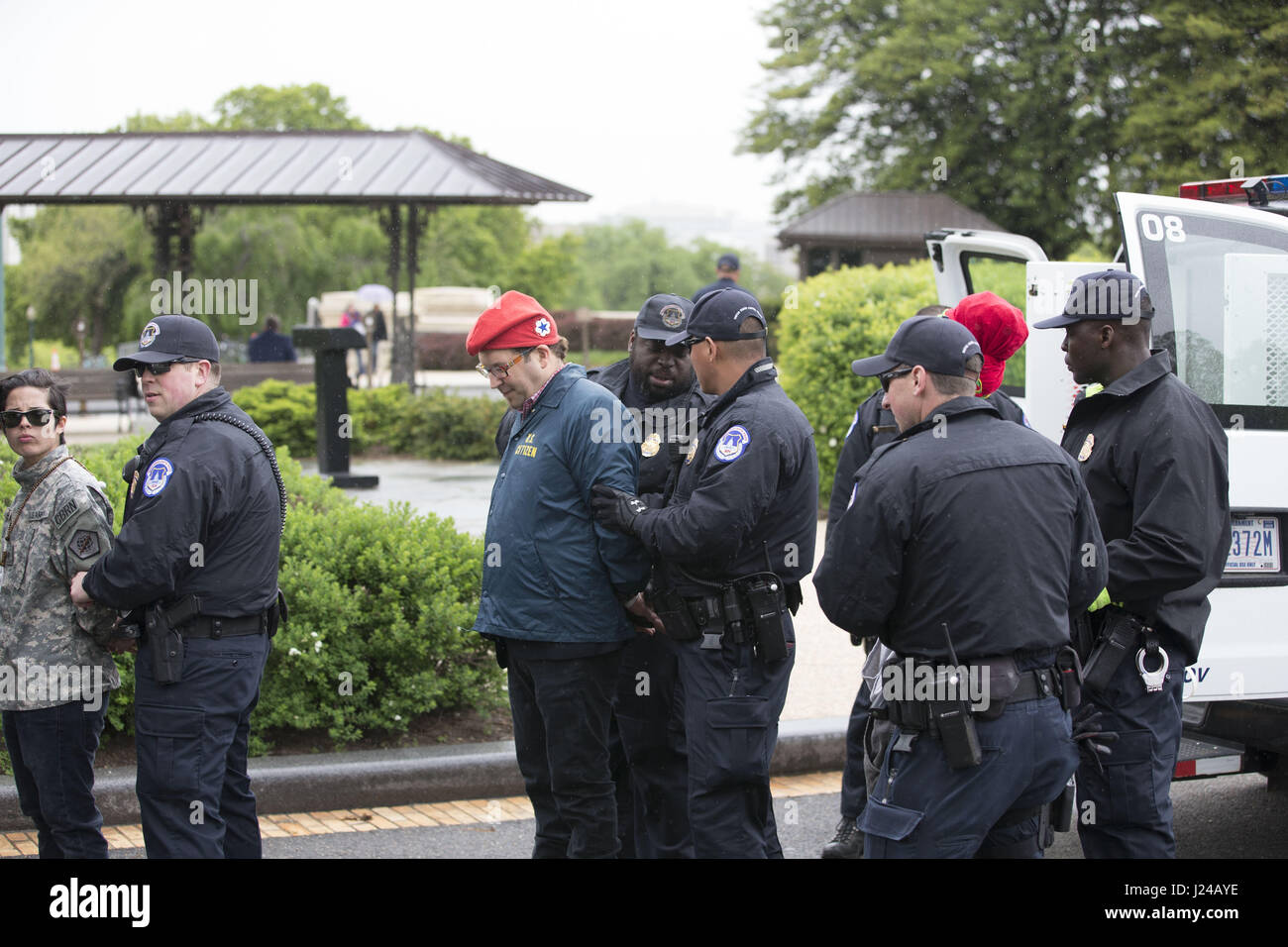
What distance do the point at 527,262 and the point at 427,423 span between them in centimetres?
4271

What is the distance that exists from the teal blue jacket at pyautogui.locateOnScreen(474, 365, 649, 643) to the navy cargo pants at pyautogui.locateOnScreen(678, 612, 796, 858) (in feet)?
1.21

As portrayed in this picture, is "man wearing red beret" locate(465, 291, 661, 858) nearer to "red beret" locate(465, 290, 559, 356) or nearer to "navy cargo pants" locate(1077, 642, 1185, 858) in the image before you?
"red beret" locate(465, 290, 559, 356)

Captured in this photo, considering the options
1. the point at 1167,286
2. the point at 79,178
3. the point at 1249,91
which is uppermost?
the point at 1249,91

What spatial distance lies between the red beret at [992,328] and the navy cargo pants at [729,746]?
1.39 m

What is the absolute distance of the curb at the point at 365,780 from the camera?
5.29m

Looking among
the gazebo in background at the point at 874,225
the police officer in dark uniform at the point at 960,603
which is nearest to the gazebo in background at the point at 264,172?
the gazebo in background at the point at 874,225

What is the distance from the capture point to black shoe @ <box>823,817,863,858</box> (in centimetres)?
493

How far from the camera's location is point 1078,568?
11.4ft

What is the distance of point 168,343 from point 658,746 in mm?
2089

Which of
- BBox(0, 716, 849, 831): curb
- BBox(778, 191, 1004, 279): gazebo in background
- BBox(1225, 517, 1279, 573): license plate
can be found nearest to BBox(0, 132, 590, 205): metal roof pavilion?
BBox(778, 191, 1004, 279): gazebo in background

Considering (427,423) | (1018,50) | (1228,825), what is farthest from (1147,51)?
(1228,825)

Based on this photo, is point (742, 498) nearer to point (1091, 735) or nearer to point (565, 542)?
point (565, 542)

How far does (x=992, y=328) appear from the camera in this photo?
4.65 m
